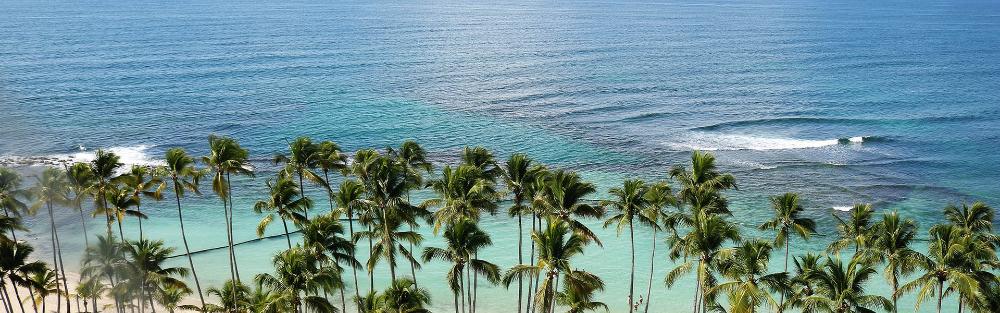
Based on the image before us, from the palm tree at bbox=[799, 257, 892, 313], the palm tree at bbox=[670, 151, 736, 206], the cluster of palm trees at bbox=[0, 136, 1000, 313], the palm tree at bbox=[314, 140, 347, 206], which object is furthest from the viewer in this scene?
the palm tree at bbox=[670, 151, 736, 206]

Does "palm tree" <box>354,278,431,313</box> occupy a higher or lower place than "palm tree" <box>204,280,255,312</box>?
higher

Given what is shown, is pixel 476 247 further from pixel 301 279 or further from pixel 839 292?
pixel 839 292

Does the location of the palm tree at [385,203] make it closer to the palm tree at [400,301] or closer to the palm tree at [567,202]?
the palm tree at [400,301]

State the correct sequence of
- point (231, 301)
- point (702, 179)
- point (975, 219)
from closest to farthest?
point (231, 301), point (975, 219), point (702, 179)

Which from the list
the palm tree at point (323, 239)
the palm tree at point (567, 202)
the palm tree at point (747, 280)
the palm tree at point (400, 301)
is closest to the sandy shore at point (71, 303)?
the palm tree at point (323, 239)

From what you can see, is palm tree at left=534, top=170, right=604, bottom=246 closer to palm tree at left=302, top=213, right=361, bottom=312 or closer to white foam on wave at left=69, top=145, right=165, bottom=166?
palm tree at left=302, top=213, right=361, bottom=312

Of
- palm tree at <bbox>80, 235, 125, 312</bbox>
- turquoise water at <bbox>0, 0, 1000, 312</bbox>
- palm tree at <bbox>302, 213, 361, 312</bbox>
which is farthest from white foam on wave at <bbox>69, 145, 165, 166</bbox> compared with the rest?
palm tree at <bbox>80, 235, 125, 312</bbox>

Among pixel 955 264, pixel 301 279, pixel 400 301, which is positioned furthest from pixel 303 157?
pixel 955 264
